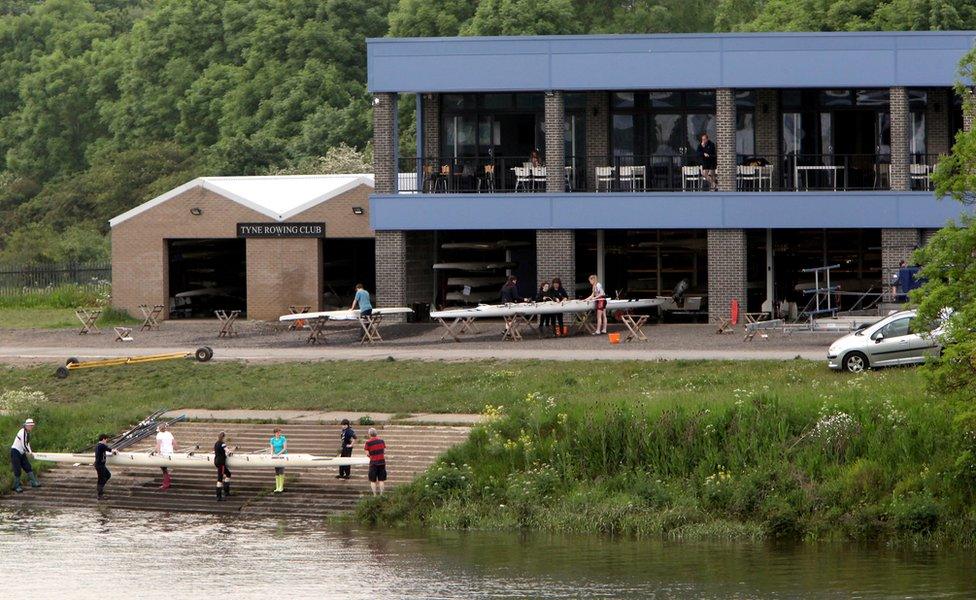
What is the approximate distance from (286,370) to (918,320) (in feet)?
60.5

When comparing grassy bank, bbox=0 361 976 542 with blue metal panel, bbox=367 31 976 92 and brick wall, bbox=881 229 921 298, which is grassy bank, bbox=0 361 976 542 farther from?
blue metal panel, bbox=367 31 976 92

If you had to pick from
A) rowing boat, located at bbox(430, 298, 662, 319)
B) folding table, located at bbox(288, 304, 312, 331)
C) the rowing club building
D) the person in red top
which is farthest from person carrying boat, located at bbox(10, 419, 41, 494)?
the rowing club building

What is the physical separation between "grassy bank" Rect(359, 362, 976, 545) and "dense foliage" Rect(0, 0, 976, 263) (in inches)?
1680

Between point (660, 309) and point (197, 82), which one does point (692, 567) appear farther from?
point (197, 82)

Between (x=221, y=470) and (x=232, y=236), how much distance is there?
22057 mm

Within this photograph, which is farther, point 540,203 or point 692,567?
point 540,203

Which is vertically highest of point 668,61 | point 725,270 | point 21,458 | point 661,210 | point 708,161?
point 668,61

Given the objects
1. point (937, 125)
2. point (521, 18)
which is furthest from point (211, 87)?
point (937, 125)

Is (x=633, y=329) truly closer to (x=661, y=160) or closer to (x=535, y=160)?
(x=535, y=160)

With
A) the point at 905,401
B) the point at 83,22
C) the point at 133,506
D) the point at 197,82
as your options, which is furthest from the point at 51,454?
the point at 83,22

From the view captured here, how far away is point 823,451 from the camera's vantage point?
105 ft

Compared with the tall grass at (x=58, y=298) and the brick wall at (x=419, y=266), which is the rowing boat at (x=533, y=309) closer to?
the brick wall at (x=419, y=266)

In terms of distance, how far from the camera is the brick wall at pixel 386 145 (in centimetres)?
5278

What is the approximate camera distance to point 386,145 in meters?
52.8
